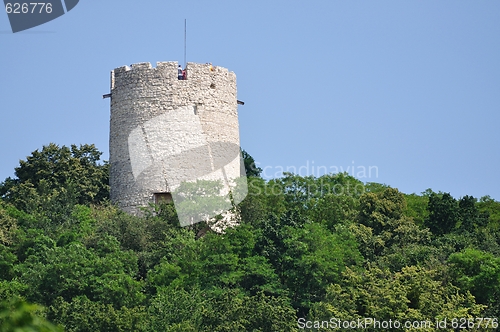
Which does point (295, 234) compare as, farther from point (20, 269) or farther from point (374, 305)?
point (20, 269)

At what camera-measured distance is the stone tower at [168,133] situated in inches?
980

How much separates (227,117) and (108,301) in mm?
7386

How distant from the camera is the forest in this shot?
18.6m

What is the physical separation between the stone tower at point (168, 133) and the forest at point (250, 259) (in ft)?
2.18

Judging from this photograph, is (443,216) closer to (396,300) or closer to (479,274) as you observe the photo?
(479,274)

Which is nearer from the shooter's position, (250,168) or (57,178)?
(57,178)

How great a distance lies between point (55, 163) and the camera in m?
26.2

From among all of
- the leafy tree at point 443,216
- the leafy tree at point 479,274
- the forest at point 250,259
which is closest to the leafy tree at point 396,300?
the forest at point 250,259

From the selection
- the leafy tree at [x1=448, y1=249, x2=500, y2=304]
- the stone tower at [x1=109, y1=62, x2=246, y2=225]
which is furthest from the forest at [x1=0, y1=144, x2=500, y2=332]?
the stone tower at [x1=109, y1=62, x2=246, y2=225]

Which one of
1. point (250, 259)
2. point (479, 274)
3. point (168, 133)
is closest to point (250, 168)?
point (168, 133)

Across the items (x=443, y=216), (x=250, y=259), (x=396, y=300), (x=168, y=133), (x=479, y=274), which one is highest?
(x=168, y=133)

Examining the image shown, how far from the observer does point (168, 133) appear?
82.1 ft

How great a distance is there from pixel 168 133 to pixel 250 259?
4.95 m

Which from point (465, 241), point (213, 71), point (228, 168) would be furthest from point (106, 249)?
point (465, 241)
